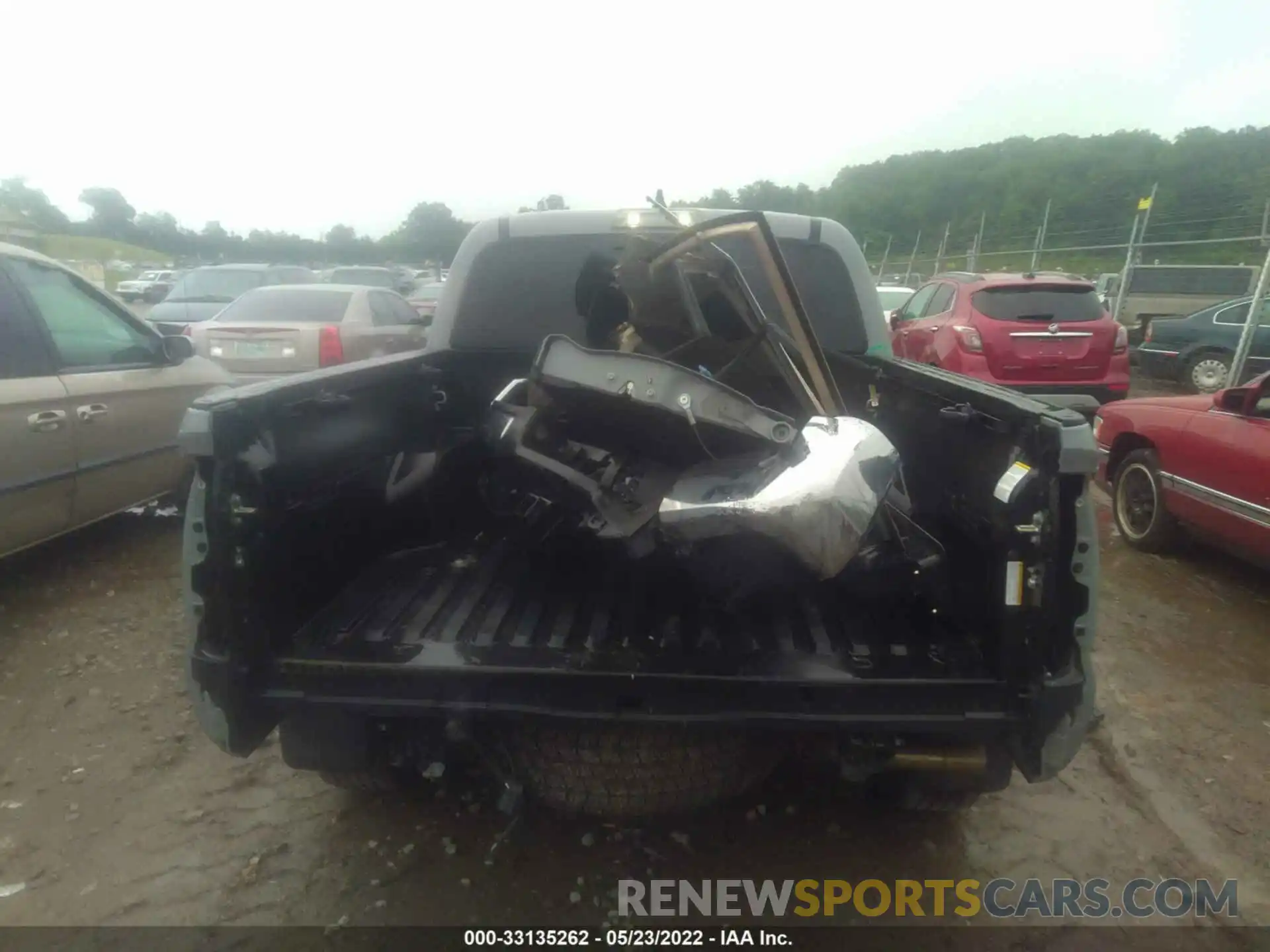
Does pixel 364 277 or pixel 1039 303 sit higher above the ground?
pixel 1039 303

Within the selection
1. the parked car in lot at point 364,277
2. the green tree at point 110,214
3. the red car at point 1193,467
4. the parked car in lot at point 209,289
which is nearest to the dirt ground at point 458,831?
the red car at point 1193,467

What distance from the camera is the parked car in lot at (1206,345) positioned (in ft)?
40.1

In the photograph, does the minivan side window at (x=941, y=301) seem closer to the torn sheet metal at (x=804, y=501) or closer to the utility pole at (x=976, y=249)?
the torn sheet metal at (x=804, y=501)

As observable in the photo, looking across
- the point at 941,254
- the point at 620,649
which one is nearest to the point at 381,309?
the point at 620,649

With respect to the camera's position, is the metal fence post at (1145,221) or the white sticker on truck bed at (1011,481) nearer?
the white sticker on truck bed at (1011,481)

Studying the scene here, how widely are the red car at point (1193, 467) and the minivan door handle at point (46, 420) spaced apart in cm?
541

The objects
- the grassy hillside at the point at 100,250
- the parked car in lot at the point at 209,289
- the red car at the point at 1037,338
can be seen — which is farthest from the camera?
the grassy hillside at the point at 100,250

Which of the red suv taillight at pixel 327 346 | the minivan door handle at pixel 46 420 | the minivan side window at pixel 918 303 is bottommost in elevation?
the minivan side window at pixel 918 303

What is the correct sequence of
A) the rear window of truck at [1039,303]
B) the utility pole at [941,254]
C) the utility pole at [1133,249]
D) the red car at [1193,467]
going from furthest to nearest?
1. the utility pole at [941,254]
2. the utility pole at [1133,249]
3. the rear window of truck at [1039,303]
4. the red car at [1193,467]

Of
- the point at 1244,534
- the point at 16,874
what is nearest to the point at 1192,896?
the point at 1244,534

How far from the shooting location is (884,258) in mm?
31141

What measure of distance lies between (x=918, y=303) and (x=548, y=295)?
29.8 feet

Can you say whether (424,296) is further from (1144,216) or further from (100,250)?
(100,250)

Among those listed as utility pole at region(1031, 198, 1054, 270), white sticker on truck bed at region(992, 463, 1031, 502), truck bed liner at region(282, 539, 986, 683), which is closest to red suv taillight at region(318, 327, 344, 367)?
truck bed liner at region(282, 539, 986, 683)
